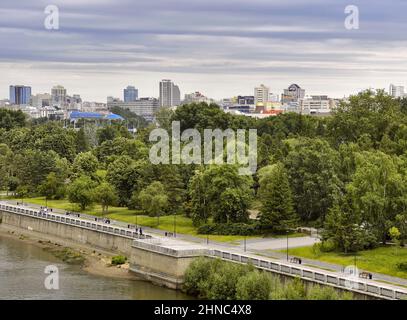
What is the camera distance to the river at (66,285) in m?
56.6

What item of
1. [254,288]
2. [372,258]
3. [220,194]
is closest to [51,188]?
[220,194]

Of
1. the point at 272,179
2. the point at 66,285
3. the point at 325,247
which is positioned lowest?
the point at 66,285

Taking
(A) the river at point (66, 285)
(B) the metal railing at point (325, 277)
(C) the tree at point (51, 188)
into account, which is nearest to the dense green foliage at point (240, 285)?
(B) the metal railing at point (325, 277)

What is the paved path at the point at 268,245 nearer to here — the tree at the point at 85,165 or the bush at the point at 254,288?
the bush at the point at 254,288

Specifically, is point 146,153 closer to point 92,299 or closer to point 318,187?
point 318,187

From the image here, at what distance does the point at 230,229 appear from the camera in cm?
7038

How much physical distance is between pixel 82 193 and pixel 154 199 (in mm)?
12943

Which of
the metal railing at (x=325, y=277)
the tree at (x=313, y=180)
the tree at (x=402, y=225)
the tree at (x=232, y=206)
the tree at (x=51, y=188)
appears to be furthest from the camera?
the tree at (x=51, y=188)

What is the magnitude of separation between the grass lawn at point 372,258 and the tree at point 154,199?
63.9 feet

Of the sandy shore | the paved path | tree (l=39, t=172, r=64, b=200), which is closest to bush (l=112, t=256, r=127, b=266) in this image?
the sandy shore

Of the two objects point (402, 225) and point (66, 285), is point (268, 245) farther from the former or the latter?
point (66, 285)

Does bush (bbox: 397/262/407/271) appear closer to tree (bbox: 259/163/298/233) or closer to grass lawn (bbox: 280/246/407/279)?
grass lawn (bbox: 280/246/407/279)

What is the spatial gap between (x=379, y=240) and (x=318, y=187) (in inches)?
508

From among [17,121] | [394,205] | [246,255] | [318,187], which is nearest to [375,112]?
[318,187]
